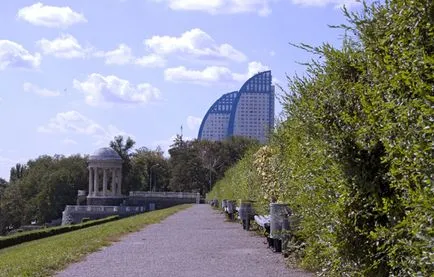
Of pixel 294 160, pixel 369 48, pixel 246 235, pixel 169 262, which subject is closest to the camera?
pixel 369 48

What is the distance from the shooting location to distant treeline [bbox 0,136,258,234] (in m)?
90.7

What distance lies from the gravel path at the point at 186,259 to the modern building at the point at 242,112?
6624 cm

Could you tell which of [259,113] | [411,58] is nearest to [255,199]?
[411,58]

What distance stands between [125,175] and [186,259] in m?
94.5

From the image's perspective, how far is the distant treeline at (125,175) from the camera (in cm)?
9069

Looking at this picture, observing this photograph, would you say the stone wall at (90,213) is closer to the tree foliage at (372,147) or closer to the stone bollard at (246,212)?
the stone bollard at (246,212)

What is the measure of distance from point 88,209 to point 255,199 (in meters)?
51.6

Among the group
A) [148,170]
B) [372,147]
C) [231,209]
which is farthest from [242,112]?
[372,147]

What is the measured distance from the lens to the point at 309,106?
789 centimetres

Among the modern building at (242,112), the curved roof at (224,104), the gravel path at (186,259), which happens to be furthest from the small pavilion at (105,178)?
the gravel path at (186,259)

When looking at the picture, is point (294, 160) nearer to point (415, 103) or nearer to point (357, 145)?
point (357, 145)

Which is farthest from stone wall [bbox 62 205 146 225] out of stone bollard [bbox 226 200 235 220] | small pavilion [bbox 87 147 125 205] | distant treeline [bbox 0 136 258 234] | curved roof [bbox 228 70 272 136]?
stone bollard [bbox 226 200 235 220]

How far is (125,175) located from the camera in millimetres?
106375

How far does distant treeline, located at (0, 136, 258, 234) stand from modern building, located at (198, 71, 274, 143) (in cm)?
455
